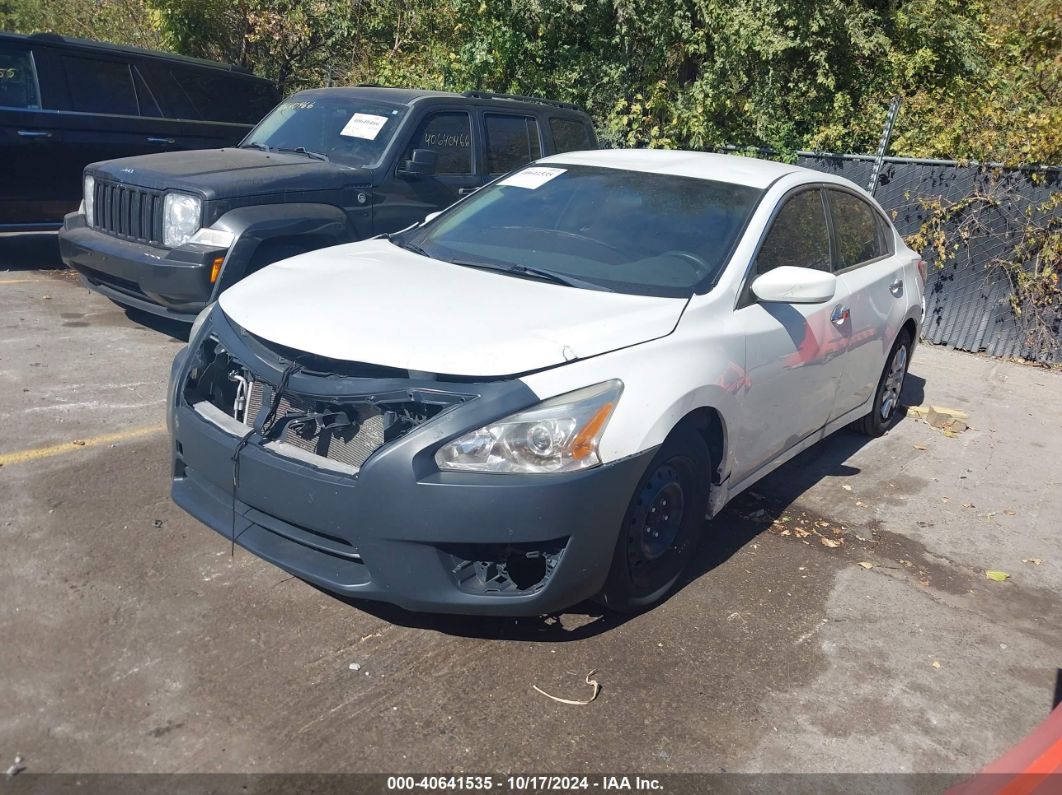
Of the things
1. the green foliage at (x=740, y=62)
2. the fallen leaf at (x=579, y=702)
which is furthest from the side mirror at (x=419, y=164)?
the green foliage at (x=740, y=62)

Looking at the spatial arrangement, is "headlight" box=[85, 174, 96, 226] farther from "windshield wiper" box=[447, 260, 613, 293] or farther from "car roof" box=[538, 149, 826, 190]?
"windshield wiper" box=[447, 260, 613, 293]

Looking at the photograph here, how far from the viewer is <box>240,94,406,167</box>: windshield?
711cm

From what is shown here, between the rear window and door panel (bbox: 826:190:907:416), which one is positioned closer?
door panel (bbox: 826:190:907:416)

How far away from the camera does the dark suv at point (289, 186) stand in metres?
6.13

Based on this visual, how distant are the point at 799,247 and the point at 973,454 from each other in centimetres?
260

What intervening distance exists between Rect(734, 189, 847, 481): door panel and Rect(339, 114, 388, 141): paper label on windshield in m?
3.54

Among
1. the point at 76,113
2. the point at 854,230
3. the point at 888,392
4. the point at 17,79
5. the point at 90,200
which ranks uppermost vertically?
the point at 854,230

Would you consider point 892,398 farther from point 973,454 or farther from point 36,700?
point 36,700

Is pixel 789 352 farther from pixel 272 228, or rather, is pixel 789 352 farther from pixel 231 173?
pixel 231 173

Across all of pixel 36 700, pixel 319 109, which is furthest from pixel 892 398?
pixel 36 700

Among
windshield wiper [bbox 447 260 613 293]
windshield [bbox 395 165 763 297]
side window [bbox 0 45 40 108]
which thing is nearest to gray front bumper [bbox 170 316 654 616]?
windshield wiper [bbox 447 260 613 293]

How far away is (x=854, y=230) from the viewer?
546 centimetres

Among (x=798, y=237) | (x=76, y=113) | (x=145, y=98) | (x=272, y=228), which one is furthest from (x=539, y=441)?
(x=145, y=98)

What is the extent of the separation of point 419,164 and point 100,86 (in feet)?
12.6
